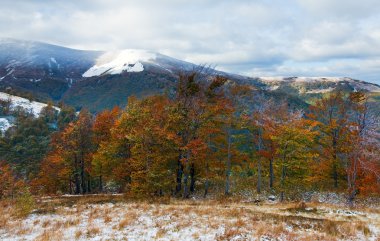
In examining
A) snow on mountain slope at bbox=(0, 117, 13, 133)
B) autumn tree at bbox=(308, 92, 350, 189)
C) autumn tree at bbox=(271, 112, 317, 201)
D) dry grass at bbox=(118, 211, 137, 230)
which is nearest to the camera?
dry grass at bbox=(118, 211, 137, 230)

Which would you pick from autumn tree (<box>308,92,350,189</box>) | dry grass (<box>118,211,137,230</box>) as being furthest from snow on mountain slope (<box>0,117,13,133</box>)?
dry grass (<box>118,211,137,230</box>)

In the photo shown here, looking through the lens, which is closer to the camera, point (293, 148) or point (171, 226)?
point (171, 226)

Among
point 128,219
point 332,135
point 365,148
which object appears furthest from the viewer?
point 332,135

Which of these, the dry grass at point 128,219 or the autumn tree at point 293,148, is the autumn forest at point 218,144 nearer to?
the autumn tree at point 293,148

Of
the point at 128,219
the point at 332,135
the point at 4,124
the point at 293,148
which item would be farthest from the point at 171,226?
the point at 4,124

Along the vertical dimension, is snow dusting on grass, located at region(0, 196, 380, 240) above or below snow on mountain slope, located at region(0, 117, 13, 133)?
above

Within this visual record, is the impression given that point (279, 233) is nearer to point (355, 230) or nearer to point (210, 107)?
point (355, 230)

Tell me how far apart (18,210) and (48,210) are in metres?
2.01

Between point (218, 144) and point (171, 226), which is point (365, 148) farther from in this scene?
point (171, 226)

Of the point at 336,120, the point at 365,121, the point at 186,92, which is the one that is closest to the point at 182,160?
the point at 186,92

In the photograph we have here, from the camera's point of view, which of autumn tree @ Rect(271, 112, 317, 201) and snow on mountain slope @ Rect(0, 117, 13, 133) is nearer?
autumn tree @ Rect(271, 112, 317, 201)

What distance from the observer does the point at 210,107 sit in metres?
35.0

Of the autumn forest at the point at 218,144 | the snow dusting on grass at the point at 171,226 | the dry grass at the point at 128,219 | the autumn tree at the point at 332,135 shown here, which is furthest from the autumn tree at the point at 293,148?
the dry grass at the point at 128,219

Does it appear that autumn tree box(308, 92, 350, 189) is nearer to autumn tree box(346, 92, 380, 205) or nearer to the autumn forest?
the autumn forest
